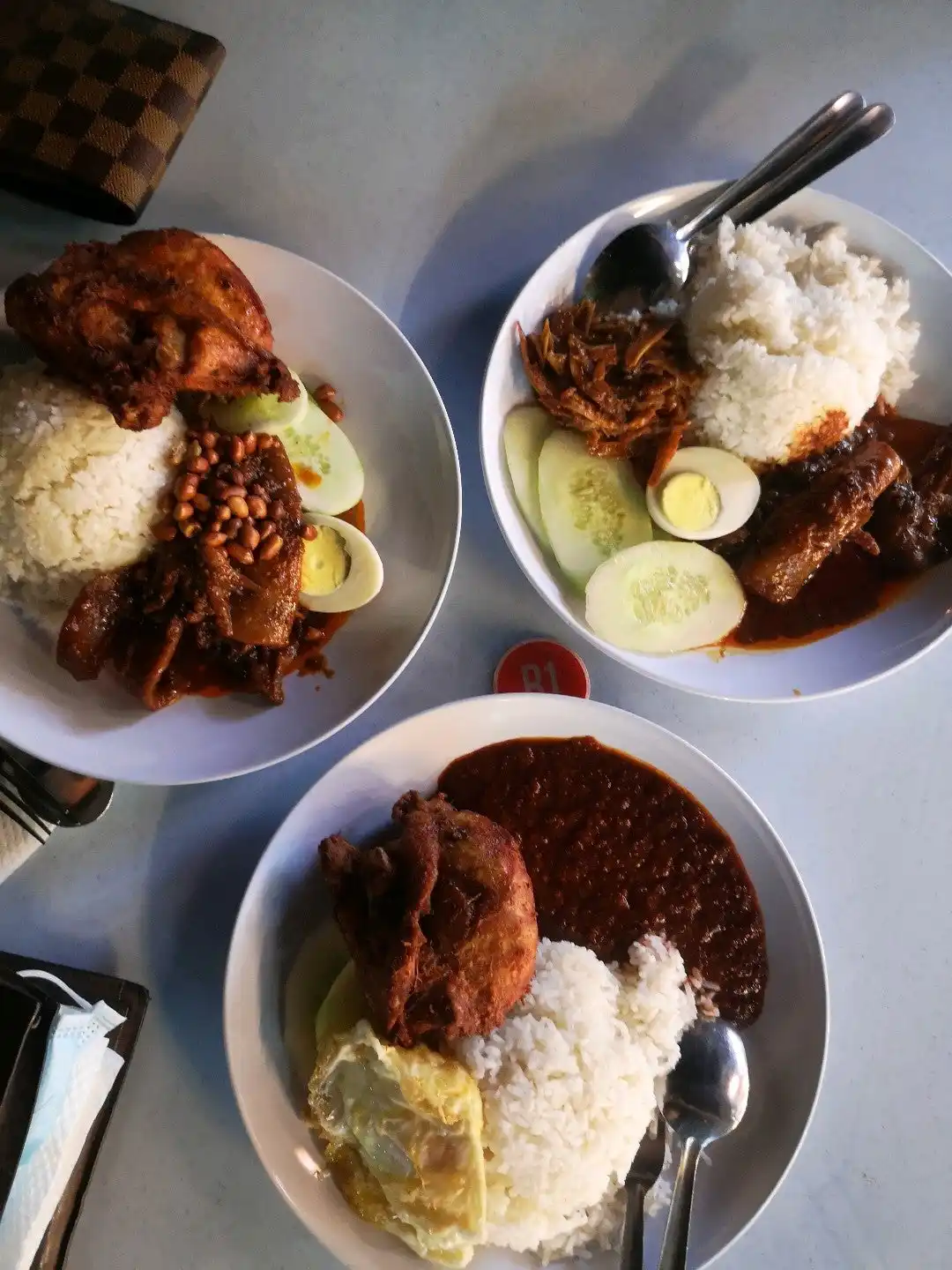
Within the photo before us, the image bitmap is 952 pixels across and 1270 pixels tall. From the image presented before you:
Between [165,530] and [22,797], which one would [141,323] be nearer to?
[165,530]

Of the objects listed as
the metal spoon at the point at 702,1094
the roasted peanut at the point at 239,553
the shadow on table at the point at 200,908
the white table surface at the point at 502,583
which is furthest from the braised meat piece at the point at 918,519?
the shadow on table at the point at 200,908

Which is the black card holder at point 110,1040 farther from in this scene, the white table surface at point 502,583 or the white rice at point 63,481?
the white rice at point 63,481

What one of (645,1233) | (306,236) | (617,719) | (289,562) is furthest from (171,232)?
(645,1233)

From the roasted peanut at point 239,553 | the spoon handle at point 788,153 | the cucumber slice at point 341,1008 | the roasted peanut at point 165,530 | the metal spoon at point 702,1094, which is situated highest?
the spoon handle at point 788,153

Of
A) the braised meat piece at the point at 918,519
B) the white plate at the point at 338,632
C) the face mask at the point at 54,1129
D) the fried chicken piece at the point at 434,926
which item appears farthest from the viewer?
the braised meat piece at the point at 918,519

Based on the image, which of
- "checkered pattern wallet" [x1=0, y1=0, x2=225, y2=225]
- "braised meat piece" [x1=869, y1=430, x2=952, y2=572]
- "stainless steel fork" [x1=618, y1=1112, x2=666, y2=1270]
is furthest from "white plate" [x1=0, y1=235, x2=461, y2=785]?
"stainless steel fork" [x1=618, y1=1112, x2=666, y2=1270]

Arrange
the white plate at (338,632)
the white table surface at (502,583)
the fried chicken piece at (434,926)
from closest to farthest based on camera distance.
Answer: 1. the fried chicken piece at (434,926)
2. the white plate at (338,632)
3. the white table surface at (502,583)

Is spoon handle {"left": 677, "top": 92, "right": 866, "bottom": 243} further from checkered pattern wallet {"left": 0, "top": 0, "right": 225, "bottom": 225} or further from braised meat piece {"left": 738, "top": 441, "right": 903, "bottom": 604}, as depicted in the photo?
checkered pattern wallet {"left": 0, "top": 0, "right": 225, "bottom": 225}

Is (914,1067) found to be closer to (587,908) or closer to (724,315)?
(587,908)

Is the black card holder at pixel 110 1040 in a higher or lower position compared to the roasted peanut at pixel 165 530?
lower
